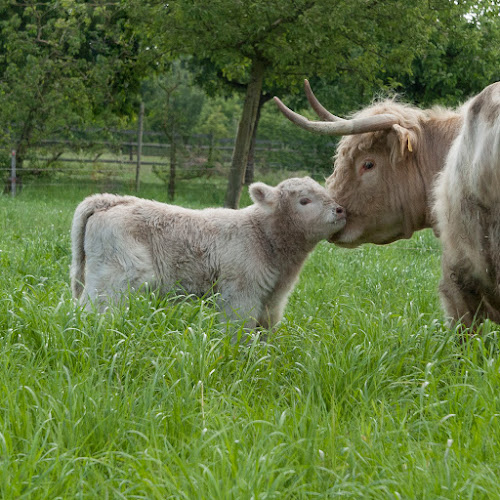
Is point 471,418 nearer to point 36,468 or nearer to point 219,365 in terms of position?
point 219,365

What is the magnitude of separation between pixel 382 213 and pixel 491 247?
1620 millimetres

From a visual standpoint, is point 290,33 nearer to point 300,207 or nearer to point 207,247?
point 300,207

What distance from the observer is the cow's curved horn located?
4.81m

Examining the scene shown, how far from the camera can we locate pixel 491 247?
3.62m

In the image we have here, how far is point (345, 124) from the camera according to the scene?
4.89 metres

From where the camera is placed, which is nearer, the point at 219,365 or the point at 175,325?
the point at 219,365

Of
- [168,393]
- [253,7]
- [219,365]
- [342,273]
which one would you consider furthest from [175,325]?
[253,7]

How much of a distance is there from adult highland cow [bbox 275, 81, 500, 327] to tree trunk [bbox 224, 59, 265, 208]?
32.3 feet

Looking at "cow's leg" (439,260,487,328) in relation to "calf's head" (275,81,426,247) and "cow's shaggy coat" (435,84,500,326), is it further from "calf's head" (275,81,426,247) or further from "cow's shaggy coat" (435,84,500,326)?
"calf's head" (275,81,426,247)

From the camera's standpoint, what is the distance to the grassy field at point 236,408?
2.60 m

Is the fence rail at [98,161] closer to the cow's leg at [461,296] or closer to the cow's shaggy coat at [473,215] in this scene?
the cow's leg at [461,296]

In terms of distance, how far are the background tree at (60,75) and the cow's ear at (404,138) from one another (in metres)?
14.6

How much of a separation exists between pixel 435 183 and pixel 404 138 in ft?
1.24

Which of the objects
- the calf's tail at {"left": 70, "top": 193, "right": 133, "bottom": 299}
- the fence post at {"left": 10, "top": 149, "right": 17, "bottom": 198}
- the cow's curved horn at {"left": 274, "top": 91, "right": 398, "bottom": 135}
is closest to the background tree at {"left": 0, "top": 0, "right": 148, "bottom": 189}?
the fence post at {"left": 10, "top": 149, "right": 17, "bottom": 198}
